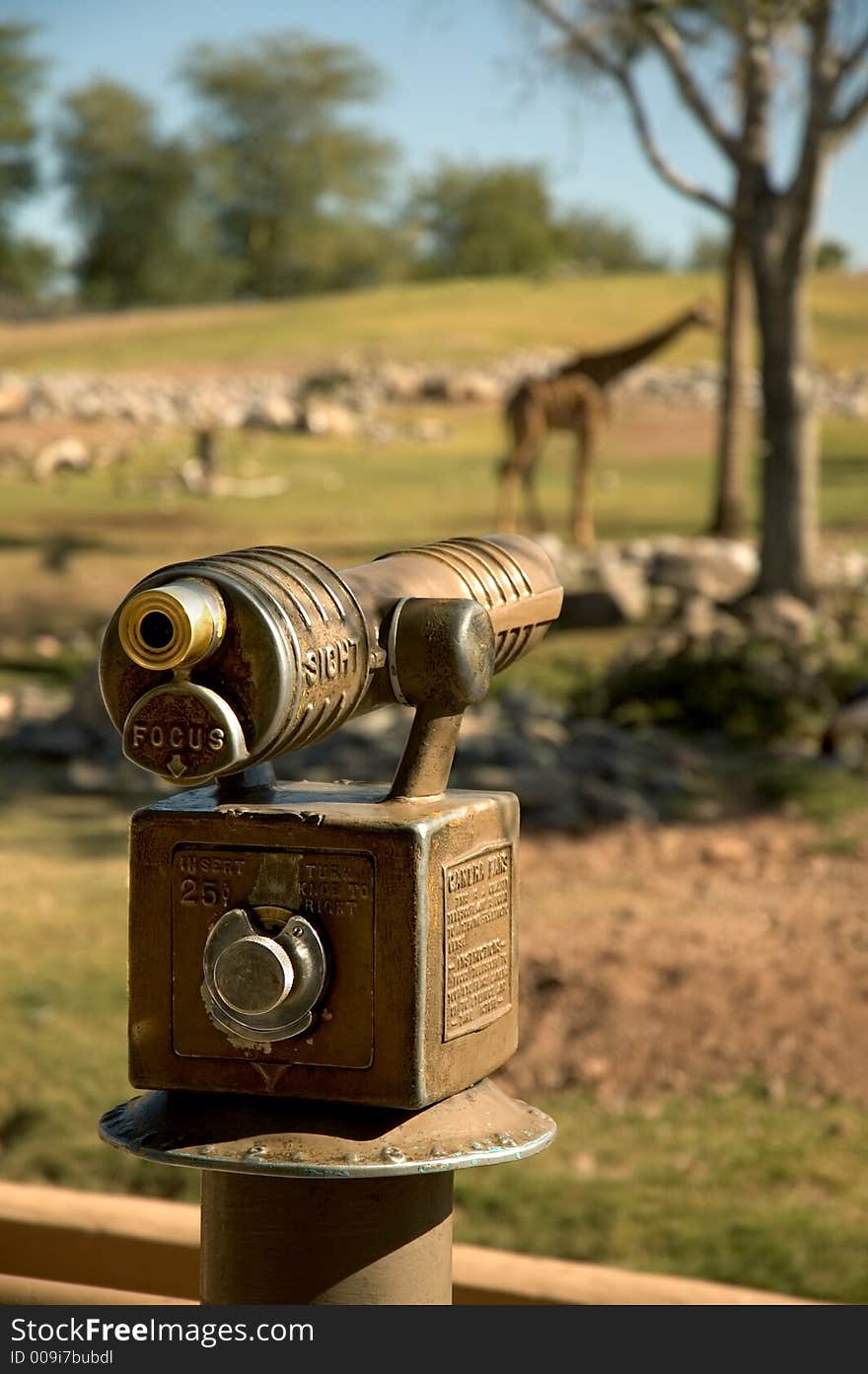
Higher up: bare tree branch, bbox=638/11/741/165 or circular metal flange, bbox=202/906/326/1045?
bare tree branch, bbox=638/11/741/165

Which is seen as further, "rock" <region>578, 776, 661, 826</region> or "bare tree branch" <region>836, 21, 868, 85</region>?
"bare tree branch" <region>836, 21, 868, 85</region>

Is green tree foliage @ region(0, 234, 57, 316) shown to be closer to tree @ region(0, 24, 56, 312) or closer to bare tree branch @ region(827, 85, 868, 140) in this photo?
tree @ region(0, 24, 56, 312)

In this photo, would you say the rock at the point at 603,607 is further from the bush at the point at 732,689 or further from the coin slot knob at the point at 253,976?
the coin slot knob at the point at 253,976

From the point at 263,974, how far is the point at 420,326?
3529cm

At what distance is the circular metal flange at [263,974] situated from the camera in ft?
5.44

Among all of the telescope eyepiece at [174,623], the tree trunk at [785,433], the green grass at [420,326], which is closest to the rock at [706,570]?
the tree trunk at [785,433]

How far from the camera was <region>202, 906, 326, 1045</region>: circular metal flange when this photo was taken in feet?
5.44

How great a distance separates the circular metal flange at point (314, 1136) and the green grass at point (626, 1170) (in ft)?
7.82

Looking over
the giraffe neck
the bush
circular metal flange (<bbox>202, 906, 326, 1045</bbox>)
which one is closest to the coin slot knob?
circular metal flange (<bbox>202, 906, 326, 1045</bbox>)

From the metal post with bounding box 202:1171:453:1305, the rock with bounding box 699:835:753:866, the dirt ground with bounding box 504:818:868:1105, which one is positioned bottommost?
the dirt ground with bounding box 504:818:868:1105

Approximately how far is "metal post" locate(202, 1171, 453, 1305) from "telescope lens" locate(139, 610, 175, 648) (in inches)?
22.6

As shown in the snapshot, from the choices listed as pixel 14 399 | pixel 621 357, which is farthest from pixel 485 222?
pixel 621 357

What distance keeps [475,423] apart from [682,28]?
14.9 metres

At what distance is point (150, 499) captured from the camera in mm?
19328
